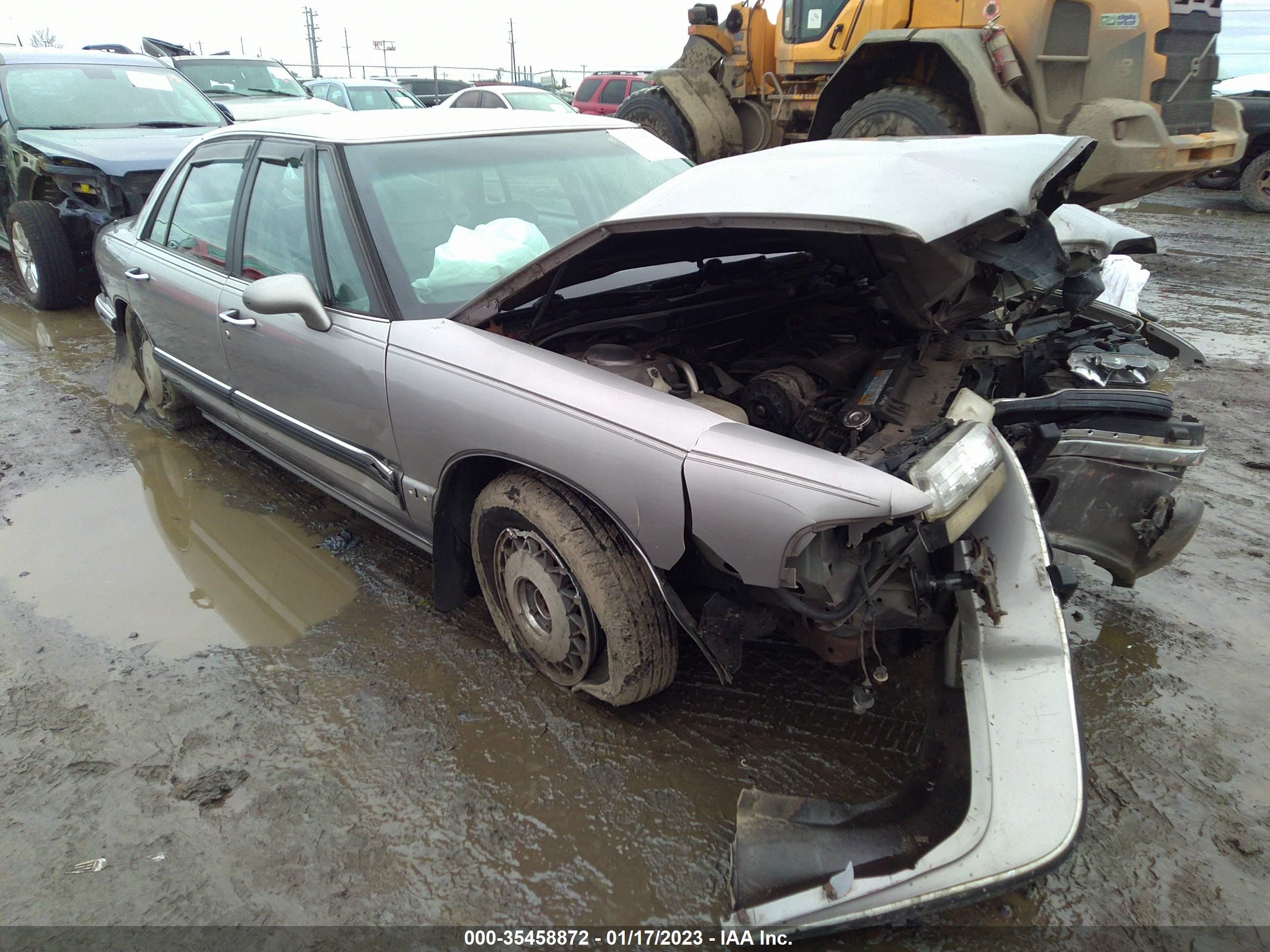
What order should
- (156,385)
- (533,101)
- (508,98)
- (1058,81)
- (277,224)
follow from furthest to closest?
1. (533,101)
2. (508,98)
3. (1058,81)
4. (156,385)
5. (277,224)

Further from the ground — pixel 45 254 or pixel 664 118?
pixel 664 118

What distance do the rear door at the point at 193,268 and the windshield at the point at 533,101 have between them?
32.1 feet

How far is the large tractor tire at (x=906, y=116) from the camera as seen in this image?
5.93 m

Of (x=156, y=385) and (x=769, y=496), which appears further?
(x=156, y=385)

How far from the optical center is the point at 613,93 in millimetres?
15000

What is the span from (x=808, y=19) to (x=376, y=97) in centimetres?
878

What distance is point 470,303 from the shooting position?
235 cm

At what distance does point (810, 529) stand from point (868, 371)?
1127 mm

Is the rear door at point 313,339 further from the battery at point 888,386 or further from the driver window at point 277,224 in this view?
the battery at point 888,386

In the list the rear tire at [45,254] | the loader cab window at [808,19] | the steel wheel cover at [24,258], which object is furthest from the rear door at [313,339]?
the loader cab window at [808,19]

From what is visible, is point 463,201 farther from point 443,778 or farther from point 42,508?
point 42,508

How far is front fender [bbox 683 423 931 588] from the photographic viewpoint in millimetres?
1641

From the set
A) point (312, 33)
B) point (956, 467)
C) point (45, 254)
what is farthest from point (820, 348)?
point (312, 33)

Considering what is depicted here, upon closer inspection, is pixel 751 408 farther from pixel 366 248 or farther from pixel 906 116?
pixel 906 116
